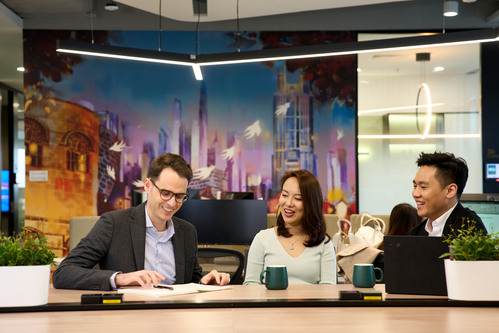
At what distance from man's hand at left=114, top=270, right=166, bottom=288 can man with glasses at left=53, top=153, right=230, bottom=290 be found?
20 cm

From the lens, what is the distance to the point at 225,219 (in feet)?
15.0

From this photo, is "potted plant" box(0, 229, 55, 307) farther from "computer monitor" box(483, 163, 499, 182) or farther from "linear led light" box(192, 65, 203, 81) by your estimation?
"computer monitor" box(483, 163, 499, 182)

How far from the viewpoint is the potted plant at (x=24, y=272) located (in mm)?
1601

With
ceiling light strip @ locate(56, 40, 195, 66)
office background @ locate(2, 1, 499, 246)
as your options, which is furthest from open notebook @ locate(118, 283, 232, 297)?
office background @ locate(2, 1, 499, 246)

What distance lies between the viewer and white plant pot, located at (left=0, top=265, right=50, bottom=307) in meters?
1.60

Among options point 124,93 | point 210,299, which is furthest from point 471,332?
point 124,93

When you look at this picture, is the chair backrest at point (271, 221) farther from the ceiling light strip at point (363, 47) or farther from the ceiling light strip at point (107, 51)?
the ceiling light strip at point (107, 51)

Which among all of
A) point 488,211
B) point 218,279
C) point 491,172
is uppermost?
point 491,172

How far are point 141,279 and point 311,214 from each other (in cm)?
100

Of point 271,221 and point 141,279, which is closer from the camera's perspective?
point 141,279

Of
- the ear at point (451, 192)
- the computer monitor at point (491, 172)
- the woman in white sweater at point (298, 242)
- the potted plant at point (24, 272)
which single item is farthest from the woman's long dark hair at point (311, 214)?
the computer monitor at point (491, 172)

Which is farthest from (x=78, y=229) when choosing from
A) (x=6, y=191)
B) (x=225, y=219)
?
(x=6, y=191)

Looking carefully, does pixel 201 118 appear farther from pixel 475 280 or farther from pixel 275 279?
pixel 475 280

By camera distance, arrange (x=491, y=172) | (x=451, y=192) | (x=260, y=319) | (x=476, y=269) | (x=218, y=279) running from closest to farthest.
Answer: (x=260, y=319) → (x=476, y=269) → (x=218, y=279) → (x=451, y=192) → (x=491, y=172)
